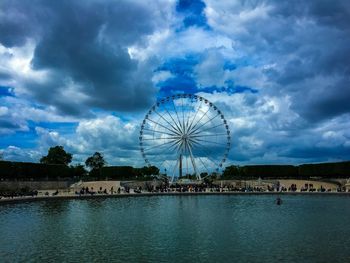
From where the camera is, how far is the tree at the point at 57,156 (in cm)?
9771

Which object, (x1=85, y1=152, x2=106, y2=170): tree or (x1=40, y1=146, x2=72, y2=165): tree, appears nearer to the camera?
(x1=40, y1=146, x2=72, y2=165): tree

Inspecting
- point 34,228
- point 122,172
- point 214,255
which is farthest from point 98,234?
point 122,172

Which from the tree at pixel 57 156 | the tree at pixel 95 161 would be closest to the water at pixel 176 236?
the tree at pixel 57 156

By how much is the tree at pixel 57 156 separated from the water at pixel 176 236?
63.5 metres

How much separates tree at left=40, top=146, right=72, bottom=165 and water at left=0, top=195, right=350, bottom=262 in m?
63.5

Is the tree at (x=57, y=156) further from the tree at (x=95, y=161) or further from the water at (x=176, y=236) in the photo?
the water at (x=176, y=236)

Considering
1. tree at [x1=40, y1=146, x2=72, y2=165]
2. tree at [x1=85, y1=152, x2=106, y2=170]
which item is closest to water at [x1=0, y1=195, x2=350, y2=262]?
tree at [x1=40, y1=146, x2=72, y2=165]

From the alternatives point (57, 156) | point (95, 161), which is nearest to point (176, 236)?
point (57, 156)

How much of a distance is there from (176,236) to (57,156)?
78.7 m

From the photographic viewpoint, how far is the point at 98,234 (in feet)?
80.3

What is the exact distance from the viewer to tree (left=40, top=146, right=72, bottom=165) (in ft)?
321

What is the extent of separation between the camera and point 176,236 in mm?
23469

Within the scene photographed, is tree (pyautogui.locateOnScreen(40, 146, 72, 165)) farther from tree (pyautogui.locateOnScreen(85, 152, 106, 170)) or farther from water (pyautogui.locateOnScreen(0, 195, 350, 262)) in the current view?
water (pyautogui.locateOnScreen(0, 195, 350, 262))

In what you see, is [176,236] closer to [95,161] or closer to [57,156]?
[57,156]
